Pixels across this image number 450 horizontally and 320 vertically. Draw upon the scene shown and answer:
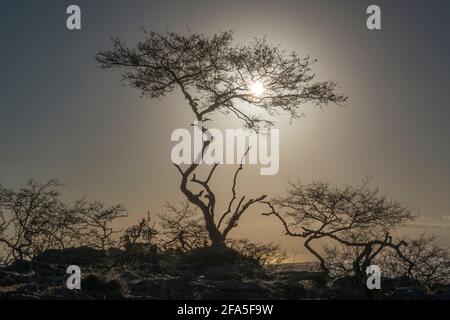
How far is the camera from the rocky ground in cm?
1279

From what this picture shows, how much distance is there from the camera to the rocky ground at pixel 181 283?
503 inches

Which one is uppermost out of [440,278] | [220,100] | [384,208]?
[220,100]

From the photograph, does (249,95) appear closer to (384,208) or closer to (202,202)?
(202,202)

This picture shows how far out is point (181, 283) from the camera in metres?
14.4

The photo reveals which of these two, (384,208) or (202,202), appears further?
(202,202)
